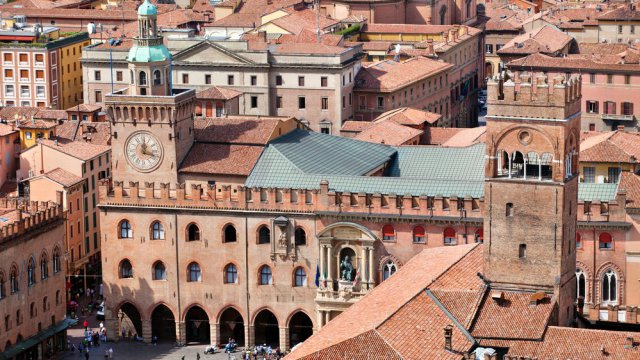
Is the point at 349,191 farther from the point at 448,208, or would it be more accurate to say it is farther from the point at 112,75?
the point at 112,75

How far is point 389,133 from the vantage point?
143625mm

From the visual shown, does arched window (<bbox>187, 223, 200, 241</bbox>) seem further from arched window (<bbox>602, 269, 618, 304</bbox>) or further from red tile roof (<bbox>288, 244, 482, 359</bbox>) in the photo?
arched window (<bbox>602, 269, 618, 304</bbox>)

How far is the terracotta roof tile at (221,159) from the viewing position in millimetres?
122000

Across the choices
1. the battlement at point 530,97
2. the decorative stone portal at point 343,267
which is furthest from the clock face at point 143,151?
the battlement at point 530,97

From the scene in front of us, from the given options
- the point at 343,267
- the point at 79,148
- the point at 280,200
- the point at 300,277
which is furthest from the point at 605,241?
the point at 79,148

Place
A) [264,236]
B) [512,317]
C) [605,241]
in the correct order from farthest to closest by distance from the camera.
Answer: [264,236] → [605,241] → [512,317]

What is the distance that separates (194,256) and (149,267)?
295 cm

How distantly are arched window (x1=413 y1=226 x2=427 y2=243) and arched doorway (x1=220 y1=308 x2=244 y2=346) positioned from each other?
12.2m

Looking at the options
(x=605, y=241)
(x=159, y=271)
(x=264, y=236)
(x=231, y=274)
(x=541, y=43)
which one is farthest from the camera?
(x=541, y=43)

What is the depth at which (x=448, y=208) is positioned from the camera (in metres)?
115

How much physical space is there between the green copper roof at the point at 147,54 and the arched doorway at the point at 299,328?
720 inches

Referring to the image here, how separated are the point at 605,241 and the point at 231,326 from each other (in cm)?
2351

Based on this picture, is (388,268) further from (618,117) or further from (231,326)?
(618,117)

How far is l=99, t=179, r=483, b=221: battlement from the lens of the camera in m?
115
